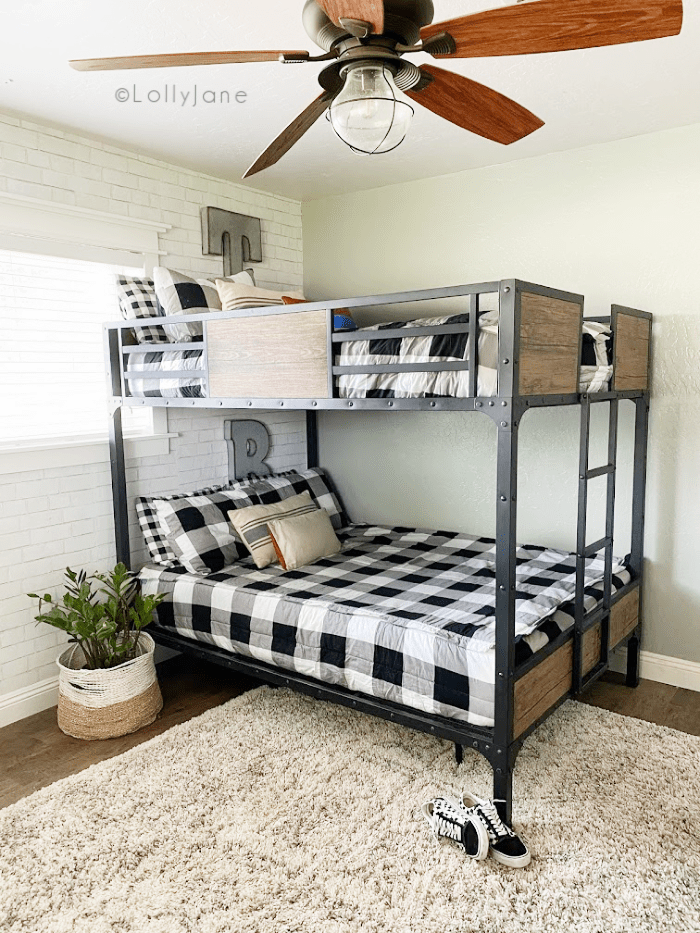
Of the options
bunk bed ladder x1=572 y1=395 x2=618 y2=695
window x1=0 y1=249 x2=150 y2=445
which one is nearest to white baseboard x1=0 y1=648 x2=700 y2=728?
bunk bed ladder x1=572 y1=395 x2=618 y2=695

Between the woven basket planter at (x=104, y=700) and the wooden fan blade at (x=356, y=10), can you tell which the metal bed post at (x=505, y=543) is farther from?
the woven basket planter at (x=104, y=700)

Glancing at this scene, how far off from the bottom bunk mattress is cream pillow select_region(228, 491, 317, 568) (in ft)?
0.25

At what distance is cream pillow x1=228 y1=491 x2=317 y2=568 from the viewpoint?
3381 millimetres

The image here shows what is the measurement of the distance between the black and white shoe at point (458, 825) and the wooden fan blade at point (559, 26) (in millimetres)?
1997

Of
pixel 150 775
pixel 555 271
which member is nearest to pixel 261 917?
pixel 150 775

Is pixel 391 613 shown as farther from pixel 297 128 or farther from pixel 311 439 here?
pixel 311 439

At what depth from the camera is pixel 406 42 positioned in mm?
1347

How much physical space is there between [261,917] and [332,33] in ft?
6.82

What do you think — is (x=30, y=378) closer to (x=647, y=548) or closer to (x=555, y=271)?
(x=555, y=271)

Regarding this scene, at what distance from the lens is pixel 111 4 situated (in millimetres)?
2014

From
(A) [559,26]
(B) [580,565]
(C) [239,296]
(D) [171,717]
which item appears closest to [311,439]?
(C) [239,296]

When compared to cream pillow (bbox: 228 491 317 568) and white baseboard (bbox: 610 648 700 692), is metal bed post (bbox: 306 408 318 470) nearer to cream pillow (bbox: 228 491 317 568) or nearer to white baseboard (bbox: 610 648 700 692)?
cream pillow (bbox: 228 491 317 568)

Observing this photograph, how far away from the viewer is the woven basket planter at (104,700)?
283 centimetres

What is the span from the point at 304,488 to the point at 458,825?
2.20 meters
